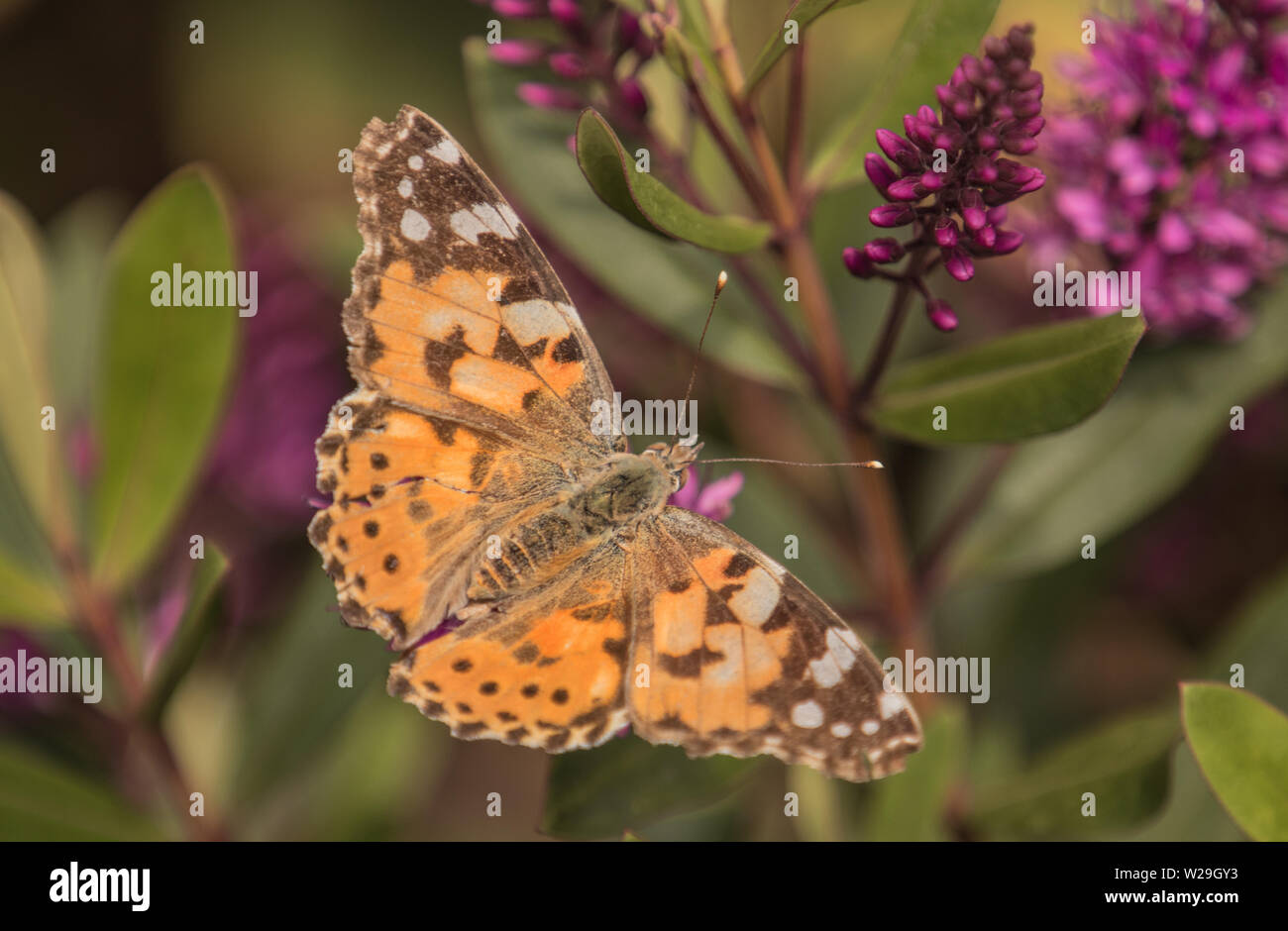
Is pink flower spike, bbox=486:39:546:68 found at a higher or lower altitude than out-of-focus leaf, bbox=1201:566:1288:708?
higher

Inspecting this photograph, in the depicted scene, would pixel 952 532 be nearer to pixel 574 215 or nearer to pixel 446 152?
pixel 574 215

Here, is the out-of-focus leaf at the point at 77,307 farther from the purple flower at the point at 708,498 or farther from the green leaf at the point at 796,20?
the green leaf at the point at 796,20

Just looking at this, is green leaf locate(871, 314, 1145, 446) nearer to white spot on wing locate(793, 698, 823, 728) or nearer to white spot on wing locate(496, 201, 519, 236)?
white spot on wing locate(793, 698, 823, 728)

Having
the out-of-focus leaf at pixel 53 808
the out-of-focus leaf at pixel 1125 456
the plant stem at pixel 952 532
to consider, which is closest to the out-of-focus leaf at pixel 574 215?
the plant stem at pixel 952 532

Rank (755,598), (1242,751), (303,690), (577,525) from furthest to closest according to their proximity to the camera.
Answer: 1. (303,690)
2. (577,525)
3. (755,598)
4. (1242,751)

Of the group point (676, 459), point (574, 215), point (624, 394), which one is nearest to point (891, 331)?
point (676, 459)

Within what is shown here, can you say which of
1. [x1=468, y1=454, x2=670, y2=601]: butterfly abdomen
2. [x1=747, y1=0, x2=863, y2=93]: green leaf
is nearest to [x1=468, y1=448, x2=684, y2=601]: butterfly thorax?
[x1=468, y1=454, x2=670, y2=601]: butterfly abdomen
